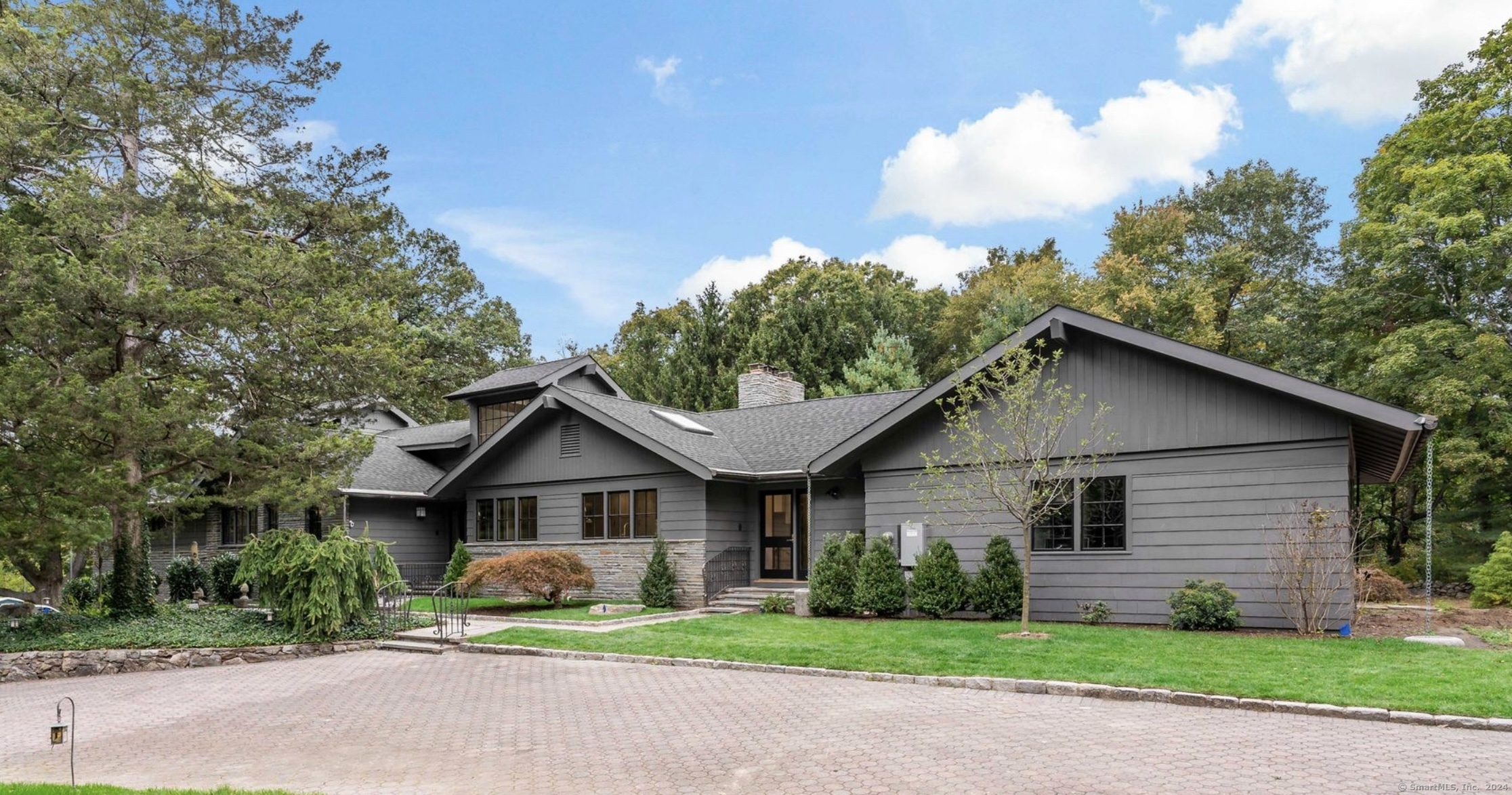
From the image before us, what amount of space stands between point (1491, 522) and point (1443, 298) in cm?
593

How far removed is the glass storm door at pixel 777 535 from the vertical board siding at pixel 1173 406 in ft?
23.2

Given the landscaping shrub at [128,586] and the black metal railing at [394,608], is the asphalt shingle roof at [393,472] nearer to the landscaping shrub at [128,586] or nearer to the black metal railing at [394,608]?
the black metal railing at [394,608]

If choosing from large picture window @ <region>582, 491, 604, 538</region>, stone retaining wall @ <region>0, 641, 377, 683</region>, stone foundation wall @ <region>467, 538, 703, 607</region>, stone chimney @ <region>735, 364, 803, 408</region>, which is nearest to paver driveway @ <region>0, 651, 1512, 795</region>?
stone retaining wall @ <region>0, 641, 377, 683</region>

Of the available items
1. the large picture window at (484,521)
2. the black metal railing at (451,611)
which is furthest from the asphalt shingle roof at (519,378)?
the black metal railing at (451,611)

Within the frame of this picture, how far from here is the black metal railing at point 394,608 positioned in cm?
1588

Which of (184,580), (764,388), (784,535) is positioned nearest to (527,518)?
(784,535)

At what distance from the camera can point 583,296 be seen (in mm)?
48438

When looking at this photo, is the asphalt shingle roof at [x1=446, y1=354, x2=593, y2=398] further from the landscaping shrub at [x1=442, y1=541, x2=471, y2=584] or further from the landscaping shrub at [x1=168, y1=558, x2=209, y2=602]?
the landscaping shrub at [x1=168, y1=558, x2=209, y2=602]

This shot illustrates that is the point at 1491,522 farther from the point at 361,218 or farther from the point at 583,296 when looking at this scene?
the point at 583,296

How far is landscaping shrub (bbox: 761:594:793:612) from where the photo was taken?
17.6 m

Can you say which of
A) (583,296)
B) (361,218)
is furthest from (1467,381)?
(583,296)

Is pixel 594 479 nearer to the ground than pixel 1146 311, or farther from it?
nearer to the ground

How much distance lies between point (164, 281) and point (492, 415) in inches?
447

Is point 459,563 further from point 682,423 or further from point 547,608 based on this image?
point 682,423
